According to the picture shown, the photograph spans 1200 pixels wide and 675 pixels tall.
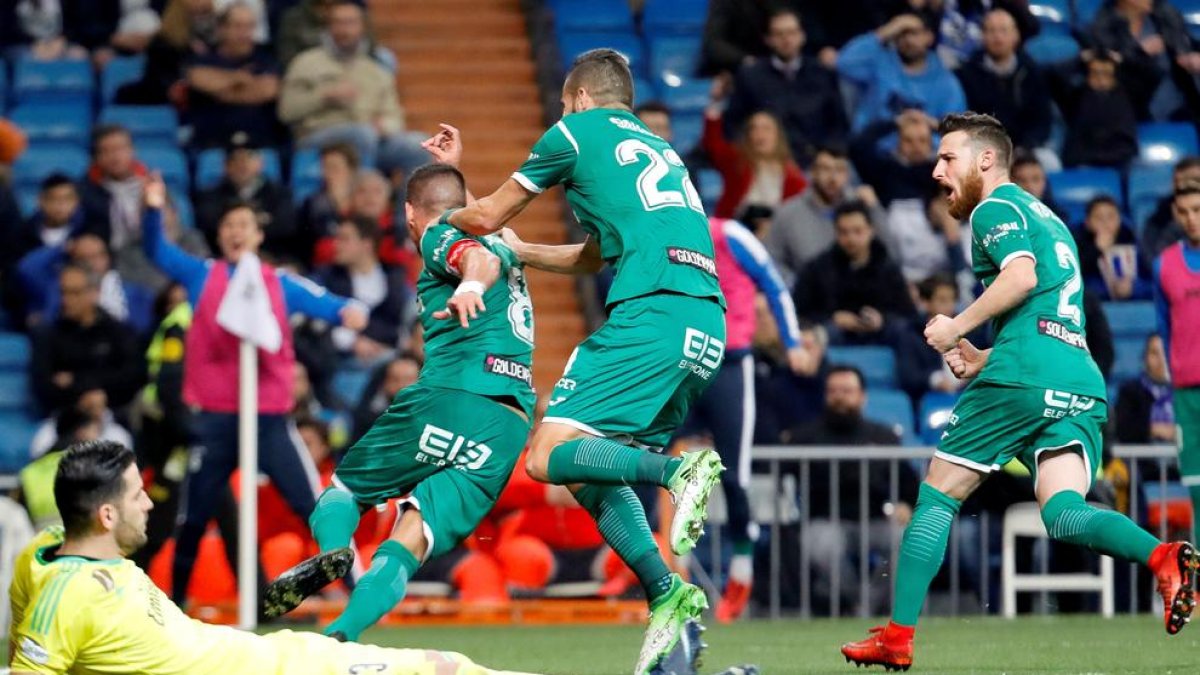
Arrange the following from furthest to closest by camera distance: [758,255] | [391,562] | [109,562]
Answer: [758,255] < [391,562] < [109,562]

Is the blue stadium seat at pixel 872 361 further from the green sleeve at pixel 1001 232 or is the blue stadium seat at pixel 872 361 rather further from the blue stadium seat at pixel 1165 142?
the green sleeve at pixel 1001 232

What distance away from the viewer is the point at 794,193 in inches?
619

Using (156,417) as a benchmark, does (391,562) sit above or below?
below

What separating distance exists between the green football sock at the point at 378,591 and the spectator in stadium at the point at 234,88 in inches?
349

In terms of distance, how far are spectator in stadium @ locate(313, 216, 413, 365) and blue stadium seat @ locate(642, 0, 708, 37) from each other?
13.3 ft

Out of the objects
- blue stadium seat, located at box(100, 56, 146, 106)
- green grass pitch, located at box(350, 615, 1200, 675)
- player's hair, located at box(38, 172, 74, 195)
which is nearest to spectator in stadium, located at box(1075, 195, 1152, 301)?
green grass pitch, located at box(350, 615, 1200, 675)

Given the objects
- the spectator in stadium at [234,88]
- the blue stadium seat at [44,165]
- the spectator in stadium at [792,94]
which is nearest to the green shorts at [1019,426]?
the spectator in stadium at [792,94]

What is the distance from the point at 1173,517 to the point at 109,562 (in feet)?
28.6

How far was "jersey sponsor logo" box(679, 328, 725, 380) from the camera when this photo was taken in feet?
25.2

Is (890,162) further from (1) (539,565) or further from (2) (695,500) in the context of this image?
(2) (695,500)

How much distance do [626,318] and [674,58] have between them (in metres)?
10.2

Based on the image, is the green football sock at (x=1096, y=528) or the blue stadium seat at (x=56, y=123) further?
the blue stadium seat at (x=56, y=123)

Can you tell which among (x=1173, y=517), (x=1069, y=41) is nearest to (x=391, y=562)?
(x=1173, y=517)

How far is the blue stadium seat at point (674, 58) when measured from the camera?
57.5ft
